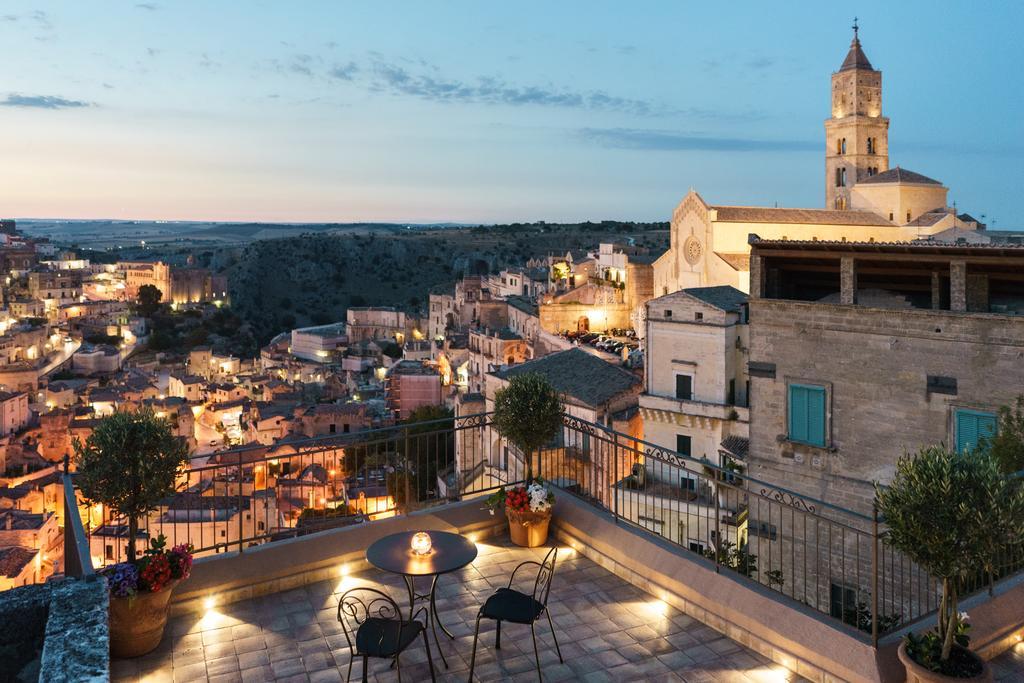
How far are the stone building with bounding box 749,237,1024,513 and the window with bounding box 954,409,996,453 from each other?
19 millimetres

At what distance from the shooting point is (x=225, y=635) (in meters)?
5.91

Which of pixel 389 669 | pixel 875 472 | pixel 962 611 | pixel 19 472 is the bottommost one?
pixel 19 472

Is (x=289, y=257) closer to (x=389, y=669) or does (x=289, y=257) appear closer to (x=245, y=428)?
(x=245, y=428)

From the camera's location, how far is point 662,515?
959 cm

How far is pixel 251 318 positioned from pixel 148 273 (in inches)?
747

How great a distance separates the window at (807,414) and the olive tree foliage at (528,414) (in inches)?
419

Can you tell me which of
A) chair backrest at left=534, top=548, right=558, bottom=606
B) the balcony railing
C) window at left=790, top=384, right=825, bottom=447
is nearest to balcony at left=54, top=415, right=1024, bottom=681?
the balcony railing

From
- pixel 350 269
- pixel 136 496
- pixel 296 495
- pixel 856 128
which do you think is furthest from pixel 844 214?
pixel 350 269

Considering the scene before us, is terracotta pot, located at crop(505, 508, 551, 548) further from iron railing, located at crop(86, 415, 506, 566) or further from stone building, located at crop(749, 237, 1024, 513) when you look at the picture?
stone building, located at crop(749, 237, 1024, 513)

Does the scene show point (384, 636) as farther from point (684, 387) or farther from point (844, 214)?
point (844, 214)

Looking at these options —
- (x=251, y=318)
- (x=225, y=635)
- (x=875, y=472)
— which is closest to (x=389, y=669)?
(x=225, y=635)

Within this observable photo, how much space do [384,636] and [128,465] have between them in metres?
2.49

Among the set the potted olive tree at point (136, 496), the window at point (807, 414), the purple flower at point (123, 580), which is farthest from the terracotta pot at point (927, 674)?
the window at point (807, 414)

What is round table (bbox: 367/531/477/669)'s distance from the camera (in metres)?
5.54
